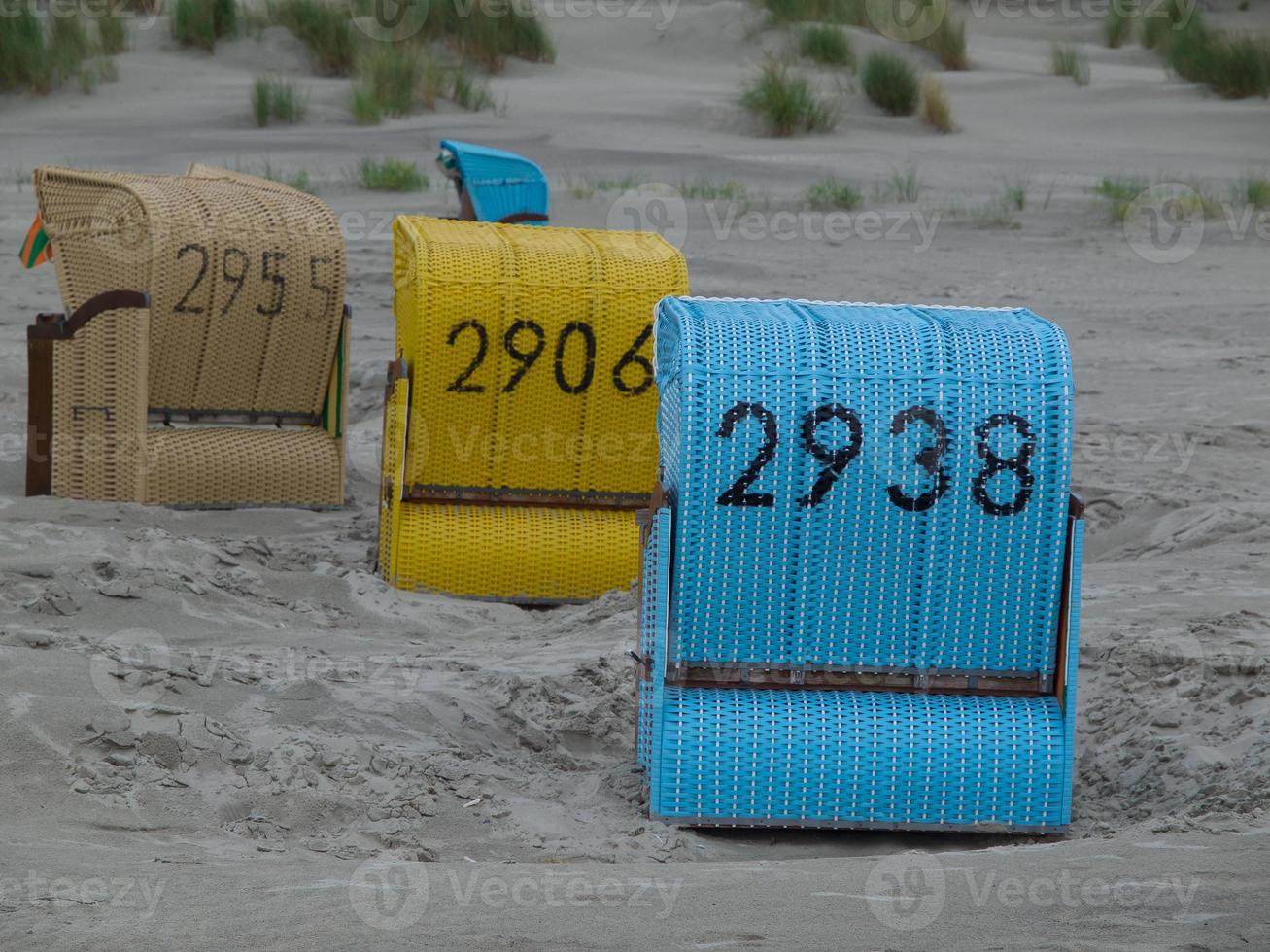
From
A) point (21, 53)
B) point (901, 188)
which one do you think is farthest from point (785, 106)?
point (21, 53)

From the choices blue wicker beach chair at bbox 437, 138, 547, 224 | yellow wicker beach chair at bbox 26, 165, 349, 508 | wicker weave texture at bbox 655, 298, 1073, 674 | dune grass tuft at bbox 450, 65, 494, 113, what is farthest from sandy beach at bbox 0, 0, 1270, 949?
dune grass tuft at bbox 450, 65, 494, 113

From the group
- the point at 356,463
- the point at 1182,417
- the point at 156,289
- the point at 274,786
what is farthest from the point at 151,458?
the point at 1182,417

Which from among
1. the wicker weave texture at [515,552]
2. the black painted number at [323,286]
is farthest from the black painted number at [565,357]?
the black painted number at [323,286]

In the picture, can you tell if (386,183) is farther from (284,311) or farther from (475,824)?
(475,824)

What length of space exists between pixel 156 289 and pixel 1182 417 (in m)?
4.85

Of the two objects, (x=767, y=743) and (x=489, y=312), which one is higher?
(x=489, y=312)

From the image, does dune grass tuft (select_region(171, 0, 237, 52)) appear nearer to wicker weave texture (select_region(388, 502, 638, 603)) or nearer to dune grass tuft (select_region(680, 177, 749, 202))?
dune grass tuft (select_region(680, 177, 749, 202))

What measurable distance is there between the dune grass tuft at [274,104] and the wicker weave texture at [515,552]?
10737 mm

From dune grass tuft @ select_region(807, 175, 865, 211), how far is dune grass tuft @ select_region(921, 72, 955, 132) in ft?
11.4

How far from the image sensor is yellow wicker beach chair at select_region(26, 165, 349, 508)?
6902 millimetres

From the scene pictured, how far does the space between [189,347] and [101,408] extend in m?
0.43

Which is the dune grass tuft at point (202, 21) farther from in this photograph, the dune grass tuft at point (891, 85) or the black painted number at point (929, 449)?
the black painted number at point (929, 449)

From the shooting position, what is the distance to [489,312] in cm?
612

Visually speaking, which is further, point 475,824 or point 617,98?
point 617,98
